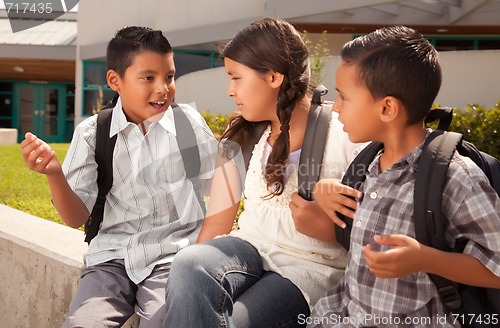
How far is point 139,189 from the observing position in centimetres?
266

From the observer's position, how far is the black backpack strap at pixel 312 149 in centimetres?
220

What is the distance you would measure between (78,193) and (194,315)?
2.97 ft

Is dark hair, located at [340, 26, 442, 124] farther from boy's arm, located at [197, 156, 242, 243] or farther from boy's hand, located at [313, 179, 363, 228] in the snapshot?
boy's arm, located at [197, 156, 242, 243]

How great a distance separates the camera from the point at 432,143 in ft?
5.82

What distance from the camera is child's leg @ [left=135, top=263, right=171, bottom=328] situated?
2.29m

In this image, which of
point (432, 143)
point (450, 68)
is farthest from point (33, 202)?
point (450, 68)

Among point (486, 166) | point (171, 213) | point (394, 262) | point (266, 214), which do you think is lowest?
point (171, 213)

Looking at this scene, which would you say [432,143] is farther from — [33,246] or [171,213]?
[33,246]

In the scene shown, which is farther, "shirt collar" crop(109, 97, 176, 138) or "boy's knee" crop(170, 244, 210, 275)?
"shirt collar" crop(109, 97, 176, 138)

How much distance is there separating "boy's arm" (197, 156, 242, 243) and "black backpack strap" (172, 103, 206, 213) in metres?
0.27

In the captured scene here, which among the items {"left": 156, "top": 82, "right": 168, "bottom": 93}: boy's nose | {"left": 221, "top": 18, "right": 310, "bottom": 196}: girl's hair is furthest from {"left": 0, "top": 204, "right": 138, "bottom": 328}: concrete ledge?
{"left": 221, "top": 18, "right": 310, "bottom": 196}: girl's hair

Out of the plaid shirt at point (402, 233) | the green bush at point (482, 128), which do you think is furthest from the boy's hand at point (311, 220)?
the green bush at point (482, 128)

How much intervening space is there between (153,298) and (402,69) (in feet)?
3.86

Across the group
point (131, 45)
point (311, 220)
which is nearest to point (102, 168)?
point (131, 45)
